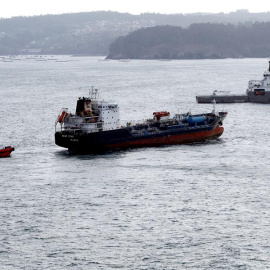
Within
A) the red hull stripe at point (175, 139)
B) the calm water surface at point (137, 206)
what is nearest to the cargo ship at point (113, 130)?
the red hull stripe at point (175, 139)

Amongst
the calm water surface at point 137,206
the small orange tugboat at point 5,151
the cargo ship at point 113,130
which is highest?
Result: the cargo ship at point 113,130

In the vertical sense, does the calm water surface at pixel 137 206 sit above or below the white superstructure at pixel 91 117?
below

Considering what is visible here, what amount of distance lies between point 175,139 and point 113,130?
9.42m

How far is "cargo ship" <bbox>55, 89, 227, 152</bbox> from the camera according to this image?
281 ft

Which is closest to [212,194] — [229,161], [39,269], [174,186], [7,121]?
[174,186]

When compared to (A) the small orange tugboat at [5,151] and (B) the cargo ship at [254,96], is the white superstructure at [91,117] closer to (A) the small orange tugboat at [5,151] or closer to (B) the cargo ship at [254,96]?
(A) the small orange tugboat at [5,151]

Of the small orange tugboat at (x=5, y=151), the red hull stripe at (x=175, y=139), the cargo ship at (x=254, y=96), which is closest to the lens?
the small orange tugboat at (x=5, y=151)

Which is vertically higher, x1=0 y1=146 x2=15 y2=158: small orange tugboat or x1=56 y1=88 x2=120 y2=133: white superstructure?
x1=56 y1=88 x2=120 y2=133: white superstructure

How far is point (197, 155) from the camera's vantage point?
3302 inches

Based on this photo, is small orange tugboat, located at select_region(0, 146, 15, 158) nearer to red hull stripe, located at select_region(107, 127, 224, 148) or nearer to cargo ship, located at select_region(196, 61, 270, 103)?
red hull stripe, located at select_region(107, 127, 224, 148)

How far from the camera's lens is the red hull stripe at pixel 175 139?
8856cm

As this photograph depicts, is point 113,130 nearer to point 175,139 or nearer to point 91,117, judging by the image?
point 91,117

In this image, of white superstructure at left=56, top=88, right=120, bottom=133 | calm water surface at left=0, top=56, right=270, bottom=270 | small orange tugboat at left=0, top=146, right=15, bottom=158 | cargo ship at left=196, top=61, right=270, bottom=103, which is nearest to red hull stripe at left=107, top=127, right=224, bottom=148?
calm water surface at left=0, top=56, right=270, bottom=270

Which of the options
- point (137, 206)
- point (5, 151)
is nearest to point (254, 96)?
Result: point (5, 151)
